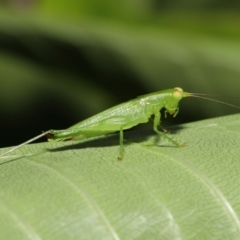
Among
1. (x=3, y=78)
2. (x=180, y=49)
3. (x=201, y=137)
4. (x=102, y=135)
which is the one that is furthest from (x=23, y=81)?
(x=201, y=137)

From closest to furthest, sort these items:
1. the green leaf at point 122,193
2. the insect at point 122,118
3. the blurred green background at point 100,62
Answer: the green leaf at point 122,193 < the insect at point 122,118 < the blurred green background at point 100,62

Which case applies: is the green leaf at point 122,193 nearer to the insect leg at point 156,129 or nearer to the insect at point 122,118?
the insect leg at point 156,129

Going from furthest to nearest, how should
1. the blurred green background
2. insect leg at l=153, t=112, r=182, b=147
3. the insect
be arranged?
the blurred green background < the insect < insect leg at l=153, t=112, r=182, b=147

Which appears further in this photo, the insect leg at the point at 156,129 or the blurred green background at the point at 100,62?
the blurred green background at the point at 100,62

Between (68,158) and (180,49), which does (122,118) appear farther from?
(180,49)

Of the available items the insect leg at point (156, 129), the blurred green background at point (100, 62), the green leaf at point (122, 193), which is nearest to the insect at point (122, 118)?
the insect leg at point (156, 129)

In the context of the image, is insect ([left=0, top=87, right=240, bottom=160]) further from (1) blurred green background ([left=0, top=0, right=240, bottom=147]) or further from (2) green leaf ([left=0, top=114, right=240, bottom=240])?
(1) blurred green background ([left=0, top=0, right=240, bottom=147])

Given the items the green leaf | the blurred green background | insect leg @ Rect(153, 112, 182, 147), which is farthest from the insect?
the blurred green background
